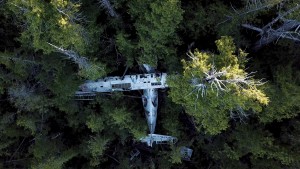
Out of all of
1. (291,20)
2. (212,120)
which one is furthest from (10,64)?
(291,20)

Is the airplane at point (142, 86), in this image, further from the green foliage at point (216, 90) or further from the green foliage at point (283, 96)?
the green foliage at point (283, 96)

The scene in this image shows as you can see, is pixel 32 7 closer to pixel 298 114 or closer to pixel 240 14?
pixel 240 14

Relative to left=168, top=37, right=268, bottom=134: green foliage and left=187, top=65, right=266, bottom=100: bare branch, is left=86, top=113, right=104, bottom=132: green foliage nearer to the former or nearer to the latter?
left=168, top=37, right=268, bottom=134: green foliage

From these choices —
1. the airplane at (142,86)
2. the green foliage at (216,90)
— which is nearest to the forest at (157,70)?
the green foliage at (216,90)

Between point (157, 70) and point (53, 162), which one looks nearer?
point (53, 162)

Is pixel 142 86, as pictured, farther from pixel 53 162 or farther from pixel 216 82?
pixel 216 82

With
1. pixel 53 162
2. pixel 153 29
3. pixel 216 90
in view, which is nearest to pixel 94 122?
pixel 53 162
